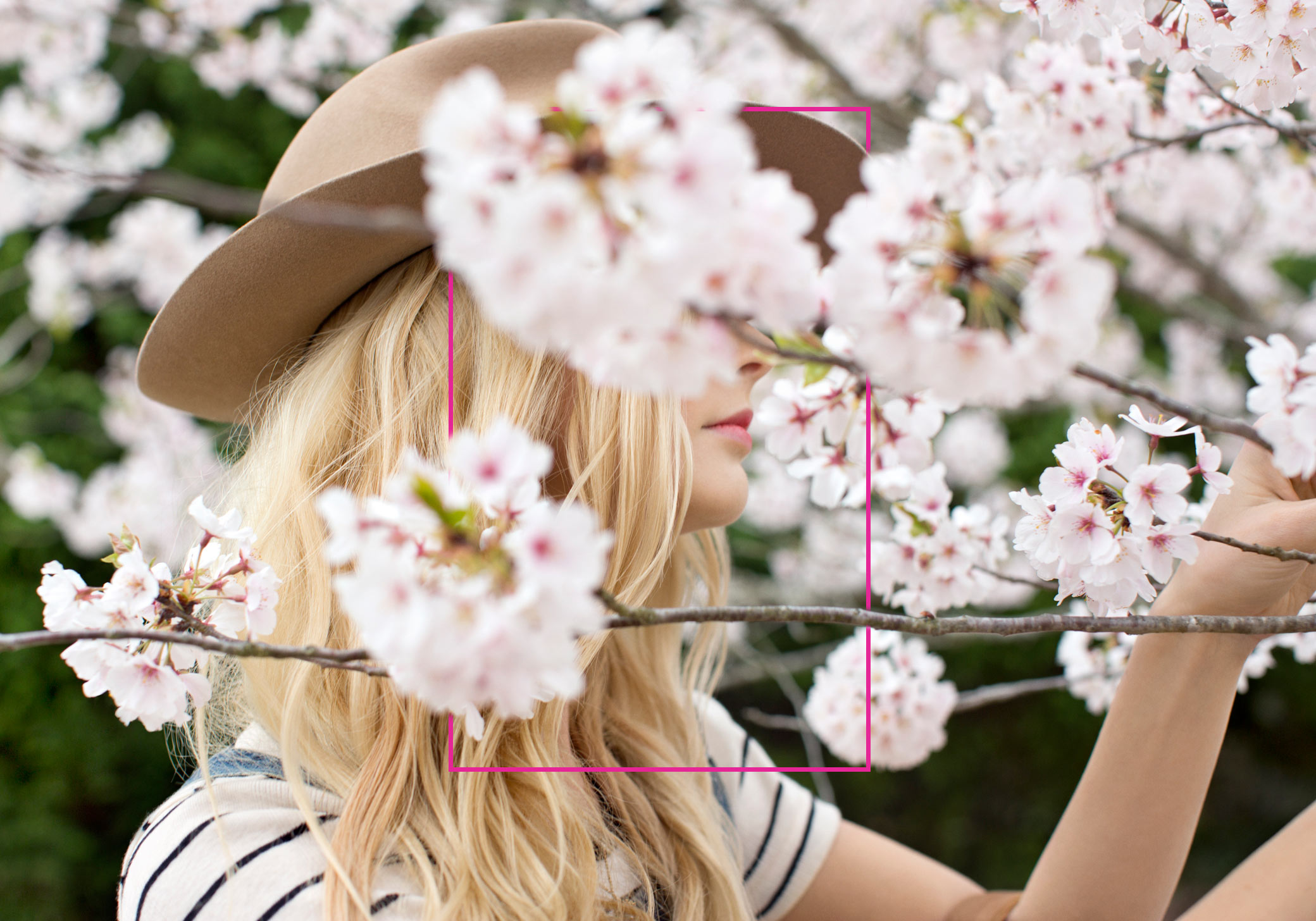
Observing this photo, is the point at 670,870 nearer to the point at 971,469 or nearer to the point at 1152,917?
the point at 1152,917

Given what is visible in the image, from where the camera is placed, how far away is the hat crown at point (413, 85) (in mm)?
979

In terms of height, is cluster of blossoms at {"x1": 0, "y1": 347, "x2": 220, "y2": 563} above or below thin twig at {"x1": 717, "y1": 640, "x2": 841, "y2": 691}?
above

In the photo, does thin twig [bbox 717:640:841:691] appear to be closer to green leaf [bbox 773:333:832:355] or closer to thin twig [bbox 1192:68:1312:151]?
thin twig [bbox 1192:68:1312:151]

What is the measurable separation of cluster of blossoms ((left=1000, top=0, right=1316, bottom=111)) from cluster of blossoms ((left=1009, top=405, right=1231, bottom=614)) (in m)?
0.41

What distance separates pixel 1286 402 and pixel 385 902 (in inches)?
35.6

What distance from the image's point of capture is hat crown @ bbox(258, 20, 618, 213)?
979 mm

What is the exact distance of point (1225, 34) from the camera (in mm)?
870

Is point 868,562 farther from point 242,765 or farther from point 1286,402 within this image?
point 242,765

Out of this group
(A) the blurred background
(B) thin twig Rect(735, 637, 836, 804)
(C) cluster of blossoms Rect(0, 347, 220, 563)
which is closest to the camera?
(B) thin twig Rect(735, 637, 836, 804)

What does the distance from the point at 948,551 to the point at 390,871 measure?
2.47 feet

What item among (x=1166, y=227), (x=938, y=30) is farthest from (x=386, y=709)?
(x=1166, y=227)

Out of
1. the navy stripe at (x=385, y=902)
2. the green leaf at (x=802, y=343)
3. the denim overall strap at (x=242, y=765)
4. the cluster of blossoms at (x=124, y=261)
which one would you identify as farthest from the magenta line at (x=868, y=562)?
the cluster of blossoms at (x=124, y=261)

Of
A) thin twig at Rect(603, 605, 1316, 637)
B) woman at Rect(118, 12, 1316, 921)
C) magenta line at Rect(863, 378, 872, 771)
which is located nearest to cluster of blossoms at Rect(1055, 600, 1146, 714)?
woman at Rect(118, 12, 1316, 921)

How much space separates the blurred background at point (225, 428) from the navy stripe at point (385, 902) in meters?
1.35
